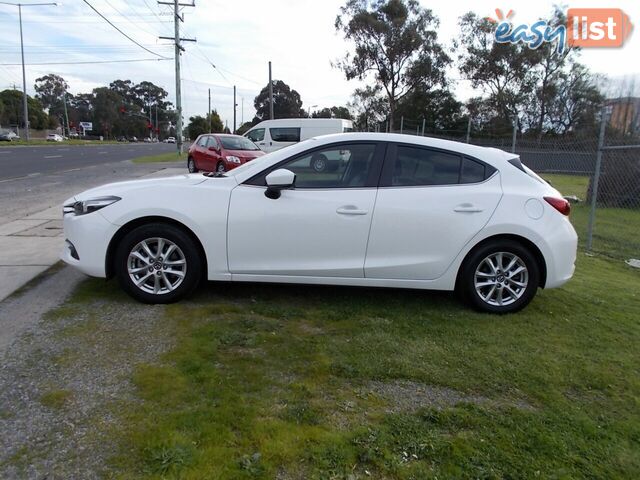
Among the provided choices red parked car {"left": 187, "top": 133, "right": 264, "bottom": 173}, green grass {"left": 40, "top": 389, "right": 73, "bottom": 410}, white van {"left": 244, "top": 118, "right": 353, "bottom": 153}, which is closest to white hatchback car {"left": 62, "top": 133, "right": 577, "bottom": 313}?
green grass {"left": 40, "top": 389, "right": 73, "bottom": 410}

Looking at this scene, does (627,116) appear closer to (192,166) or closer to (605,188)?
(605,188)

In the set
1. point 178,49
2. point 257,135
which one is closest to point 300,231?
point 257,135

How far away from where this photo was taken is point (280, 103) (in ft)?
277

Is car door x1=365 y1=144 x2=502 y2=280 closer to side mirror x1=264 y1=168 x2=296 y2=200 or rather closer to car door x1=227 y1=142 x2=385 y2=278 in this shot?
car door x1=227 y1=142 x2=385 y2=278

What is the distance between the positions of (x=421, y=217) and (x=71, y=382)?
112 inches

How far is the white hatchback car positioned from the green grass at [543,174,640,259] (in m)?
4.49

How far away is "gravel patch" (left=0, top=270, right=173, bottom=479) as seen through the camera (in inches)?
91.5

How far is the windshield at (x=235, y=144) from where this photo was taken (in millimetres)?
15694

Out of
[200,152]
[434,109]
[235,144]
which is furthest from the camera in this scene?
[434,109]

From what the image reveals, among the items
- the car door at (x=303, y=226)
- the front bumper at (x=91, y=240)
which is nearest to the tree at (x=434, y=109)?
the car door at (x=303, y=226)

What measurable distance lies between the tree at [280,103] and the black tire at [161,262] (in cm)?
8193

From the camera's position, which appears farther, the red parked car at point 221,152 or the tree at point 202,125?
the tree at point 202,125

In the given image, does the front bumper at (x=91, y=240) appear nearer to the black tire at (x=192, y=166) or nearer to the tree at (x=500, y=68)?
the black tire at (x=192, y=166)

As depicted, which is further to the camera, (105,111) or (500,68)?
(105,111)
